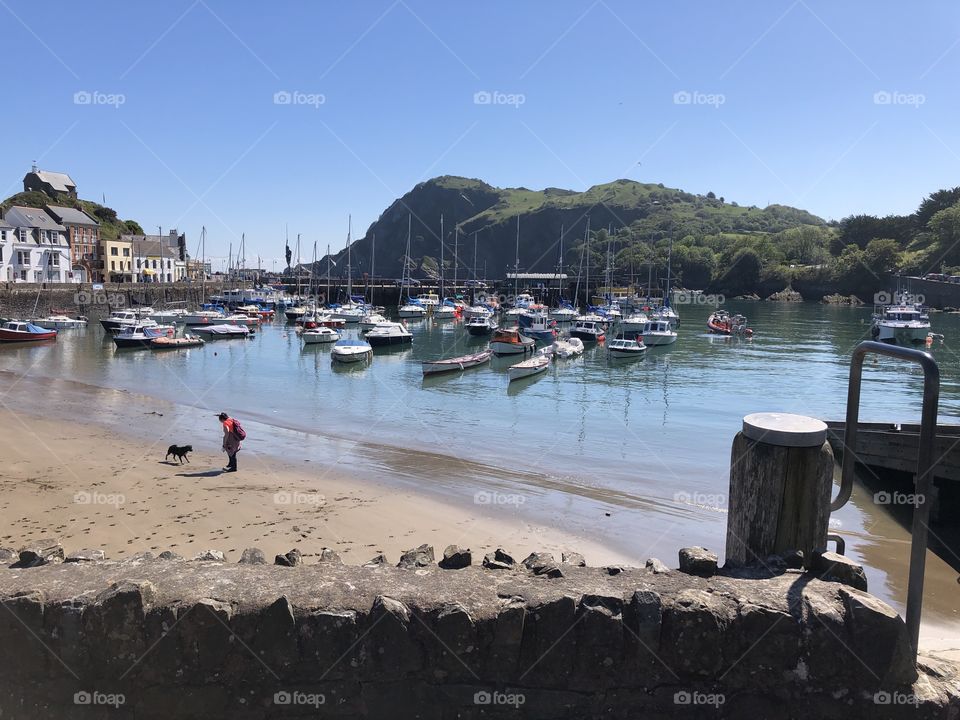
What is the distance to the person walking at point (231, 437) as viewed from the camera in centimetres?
1750

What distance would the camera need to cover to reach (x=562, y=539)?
1429 cm

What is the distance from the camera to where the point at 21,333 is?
2094 inches

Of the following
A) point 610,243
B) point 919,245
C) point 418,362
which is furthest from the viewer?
point 610,243

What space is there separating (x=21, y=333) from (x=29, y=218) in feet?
134

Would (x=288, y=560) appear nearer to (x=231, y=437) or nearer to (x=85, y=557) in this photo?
(x=85, y=557)

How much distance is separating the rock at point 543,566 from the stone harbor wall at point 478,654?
1.38 ft

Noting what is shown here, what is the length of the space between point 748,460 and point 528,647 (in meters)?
2.04

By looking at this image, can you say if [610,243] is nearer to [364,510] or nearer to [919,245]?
[919,245]

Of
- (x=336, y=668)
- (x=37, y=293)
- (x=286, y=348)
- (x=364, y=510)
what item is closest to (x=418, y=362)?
(x=286, y=348)

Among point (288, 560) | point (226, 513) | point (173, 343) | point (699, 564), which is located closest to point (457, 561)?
point (288, 560)

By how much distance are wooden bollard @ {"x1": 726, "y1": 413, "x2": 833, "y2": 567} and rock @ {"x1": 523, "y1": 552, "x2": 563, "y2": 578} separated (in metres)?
1.38

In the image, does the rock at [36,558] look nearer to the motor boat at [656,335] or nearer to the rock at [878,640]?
the rock at [878,640]

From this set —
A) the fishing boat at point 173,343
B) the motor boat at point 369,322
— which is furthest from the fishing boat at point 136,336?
the motor boat at point 369,322

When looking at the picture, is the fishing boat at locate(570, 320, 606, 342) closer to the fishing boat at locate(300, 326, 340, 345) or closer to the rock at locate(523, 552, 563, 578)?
the fishing boat at locate(300, 326, 340, 345)
